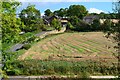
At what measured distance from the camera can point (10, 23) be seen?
6.36 meters

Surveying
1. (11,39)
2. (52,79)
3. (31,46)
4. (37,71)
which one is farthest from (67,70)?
(31,46)

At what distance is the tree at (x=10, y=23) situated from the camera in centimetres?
619

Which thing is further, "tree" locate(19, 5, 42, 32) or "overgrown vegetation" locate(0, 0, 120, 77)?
"tree" locate(19, 5, 42, 32)

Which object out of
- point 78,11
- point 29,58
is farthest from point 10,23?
point 78,11

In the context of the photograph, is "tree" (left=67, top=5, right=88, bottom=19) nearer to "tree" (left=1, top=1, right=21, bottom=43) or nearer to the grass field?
the grass field

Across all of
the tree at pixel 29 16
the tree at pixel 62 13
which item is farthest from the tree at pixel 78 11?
the tree at pixel 29 16

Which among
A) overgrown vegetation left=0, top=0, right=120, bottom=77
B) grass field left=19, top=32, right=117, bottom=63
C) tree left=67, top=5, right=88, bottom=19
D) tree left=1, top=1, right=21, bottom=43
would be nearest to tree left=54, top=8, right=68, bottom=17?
tree left=67, top=5, right=88, bottom=19

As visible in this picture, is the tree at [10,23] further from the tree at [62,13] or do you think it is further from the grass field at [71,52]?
the tree at [62,13]

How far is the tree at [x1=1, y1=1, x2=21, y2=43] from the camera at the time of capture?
619 cm

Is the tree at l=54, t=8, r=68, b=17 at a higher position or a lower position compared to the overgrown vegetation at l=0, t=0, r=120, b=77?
lower

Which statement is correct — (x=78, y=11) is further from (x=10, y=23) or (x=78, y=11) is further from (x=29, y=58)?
(x=10, y=23)

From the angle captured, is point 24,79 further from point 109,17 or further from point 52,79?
point 109,17

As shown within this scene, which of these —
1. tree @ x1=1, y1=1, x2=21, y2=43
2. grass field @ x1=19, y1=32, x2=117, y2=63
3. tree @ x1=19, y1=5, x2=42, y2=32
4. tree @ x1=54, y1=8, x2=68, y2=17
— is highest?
tree @ x1=1, y1=1, x2=21, y2=43

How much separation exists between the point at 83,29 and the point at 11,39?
171 feet
